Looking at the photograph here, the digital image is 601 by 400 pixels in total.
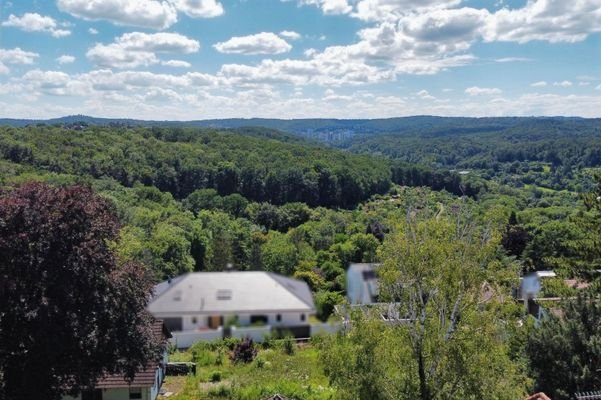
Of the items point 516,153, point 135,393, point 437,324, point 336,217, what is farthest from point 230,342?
point 516,153

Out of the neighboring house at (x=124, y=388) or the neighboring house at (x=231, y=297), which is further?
the neighboring house at (x=124, y=388)

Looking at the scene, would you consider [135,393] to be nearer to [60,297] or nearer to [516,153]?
[60,297]

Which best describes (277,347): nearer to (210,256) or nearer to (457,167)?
(210,256)

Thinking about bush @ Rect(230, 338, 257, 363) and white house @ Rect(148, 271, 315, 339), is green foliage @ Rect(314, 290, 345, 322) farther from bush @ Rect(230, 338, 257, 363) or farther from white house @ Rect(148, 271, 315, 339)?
white house @ Rect(148, 271, 315, 339)

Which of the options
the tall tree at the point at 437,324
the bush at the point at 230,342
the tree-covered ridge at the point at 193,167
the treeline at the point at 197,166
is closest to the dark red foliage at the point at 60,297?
the tall tree at the point at 437,324

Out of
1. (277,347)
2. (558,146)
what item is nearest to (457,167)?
(558,146)

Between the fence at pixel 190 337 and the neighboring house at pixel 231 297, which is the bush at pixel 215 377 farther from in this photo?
the neighboring house at pixel 231 297
